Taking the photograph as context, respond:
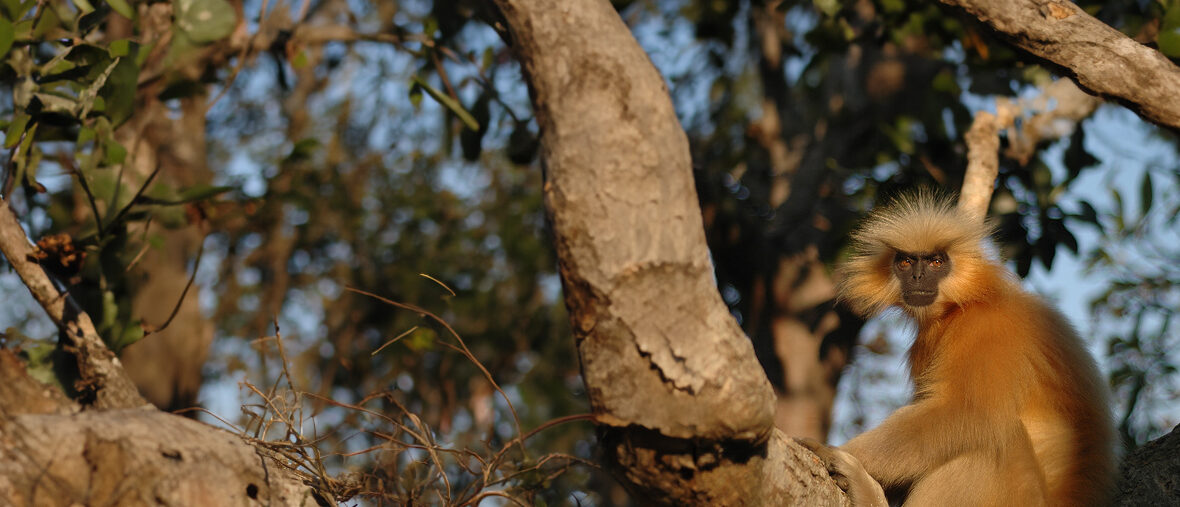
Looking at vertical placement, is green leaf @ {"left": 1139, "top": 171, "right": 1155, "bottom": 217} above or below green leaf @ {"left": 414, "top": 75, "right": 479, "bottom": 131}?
above

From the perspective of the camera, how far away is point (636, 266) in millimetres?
1921

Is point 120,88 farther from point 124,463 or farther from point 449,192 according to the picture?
point 449,192

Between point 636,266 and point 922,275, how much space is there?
2726mm

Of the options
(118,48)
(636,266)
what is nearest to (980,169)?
(636,266)

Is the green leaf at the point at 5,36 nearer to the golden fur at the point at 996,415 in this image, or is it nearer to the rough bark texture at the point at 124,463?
the rough bark texture at the point at 124,463

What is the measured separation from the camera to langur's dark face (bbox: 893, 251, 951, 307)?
4207mm

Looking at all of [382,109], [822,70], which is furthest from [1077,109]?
[382,109]

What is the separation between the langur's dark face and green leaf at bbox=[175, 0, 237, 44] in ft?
10.7

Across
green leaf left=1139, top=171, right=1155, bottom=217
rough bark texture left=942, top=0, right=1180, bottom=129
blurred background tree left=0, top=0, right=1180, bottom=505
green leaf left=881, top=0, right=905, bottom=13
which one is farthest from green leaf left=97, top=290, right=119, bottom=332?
green leaf left=1139, top=171, right=1155, bottom=217

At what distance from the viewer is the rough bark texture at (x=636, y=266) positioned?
6.34ft

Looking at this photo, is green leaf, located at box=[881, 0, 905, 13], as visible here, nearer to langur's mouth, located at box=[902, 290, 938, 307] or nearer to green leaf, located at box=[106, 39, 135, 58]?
langur's mouth, located at box=[902, 290, 938, 307]

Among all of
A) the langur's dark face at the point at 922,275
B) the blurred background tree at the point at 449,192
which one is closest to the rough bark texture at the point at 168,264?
the blurred background tree at the point at 449,192

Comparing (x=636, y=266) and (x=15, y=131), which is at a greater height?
(x=636, y=266)

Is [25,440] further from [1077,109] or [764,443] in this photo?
[1077,109]
